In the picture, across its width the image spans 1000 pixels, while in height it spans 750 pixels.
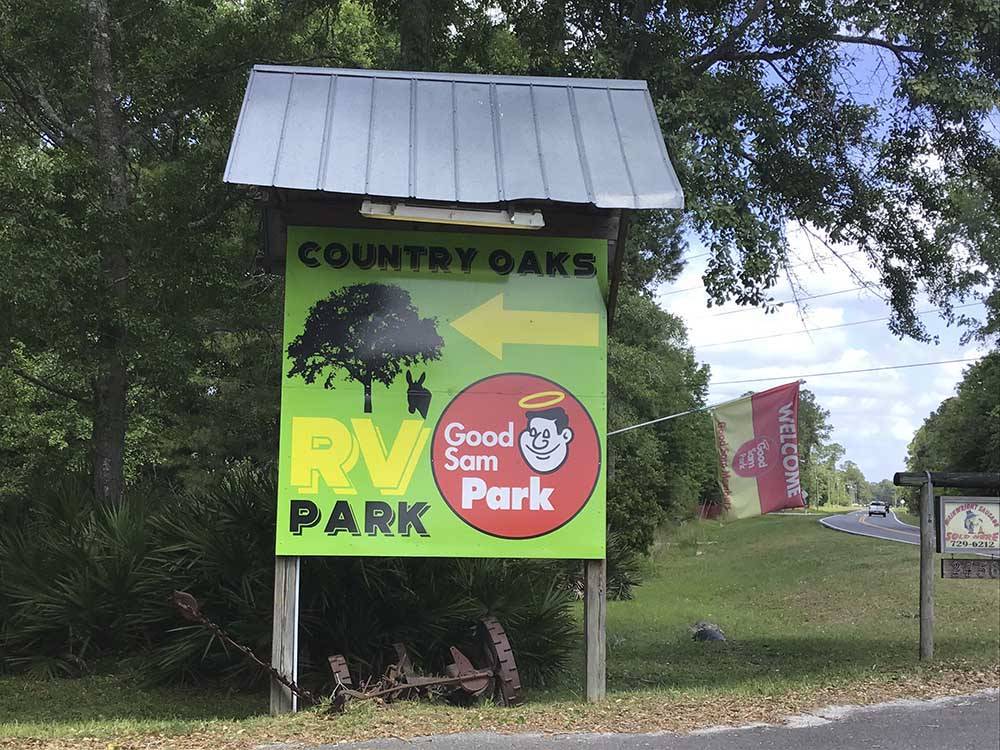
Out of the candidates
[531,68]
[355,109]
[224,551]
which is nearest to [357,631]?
[224,551]

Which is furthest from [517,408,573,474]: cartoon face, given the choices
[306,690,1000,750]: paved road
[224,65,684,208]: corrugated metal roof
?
[306,690,1000,750]: paved road

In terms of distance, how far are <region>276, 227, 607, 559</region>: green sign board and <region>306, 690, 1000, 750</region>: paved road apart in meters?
1.51

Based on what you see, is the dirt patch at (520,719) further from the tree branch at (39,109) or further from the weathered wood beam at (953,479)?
the tree branch at (39,109)

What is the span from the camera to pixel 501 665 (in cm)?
700

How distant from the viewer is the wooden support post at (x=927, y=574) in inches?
355

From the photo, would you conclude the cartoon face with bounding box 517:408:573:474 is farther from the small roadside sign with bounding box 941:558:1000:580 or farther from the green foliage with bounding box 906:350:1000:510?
the green foliage with bounding box 906:350:1000:510

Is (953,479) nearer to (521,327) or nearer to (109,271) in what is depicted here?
(521,327)

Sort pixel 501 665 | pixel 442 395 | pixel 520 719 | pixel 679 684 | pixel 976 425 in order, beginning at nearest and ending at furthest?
1. pixel 520 719
2. pixel 442 395
3. pixel 501 665
4. pixel 679 684
5. pixel 976 425

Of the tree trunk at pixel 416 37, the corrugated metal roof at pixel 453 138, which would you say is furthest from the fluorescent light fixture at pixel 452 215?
the tree trunk at pixel 416 37

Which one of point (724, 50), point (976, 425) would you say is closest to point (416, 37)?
point (724, 50)

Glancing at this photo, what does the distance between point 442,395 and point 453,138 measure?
192 cm

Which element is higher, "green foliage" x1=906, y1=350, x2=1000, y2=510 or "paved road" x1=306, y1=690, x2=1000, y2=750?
"green foliage" x1=906, y1=350, x2=1000, y2=510

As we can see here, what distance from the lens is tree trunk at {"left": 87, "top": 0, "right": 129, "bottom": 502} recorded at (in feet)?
34.6

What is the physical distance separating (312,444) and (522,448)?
155 centimetres
